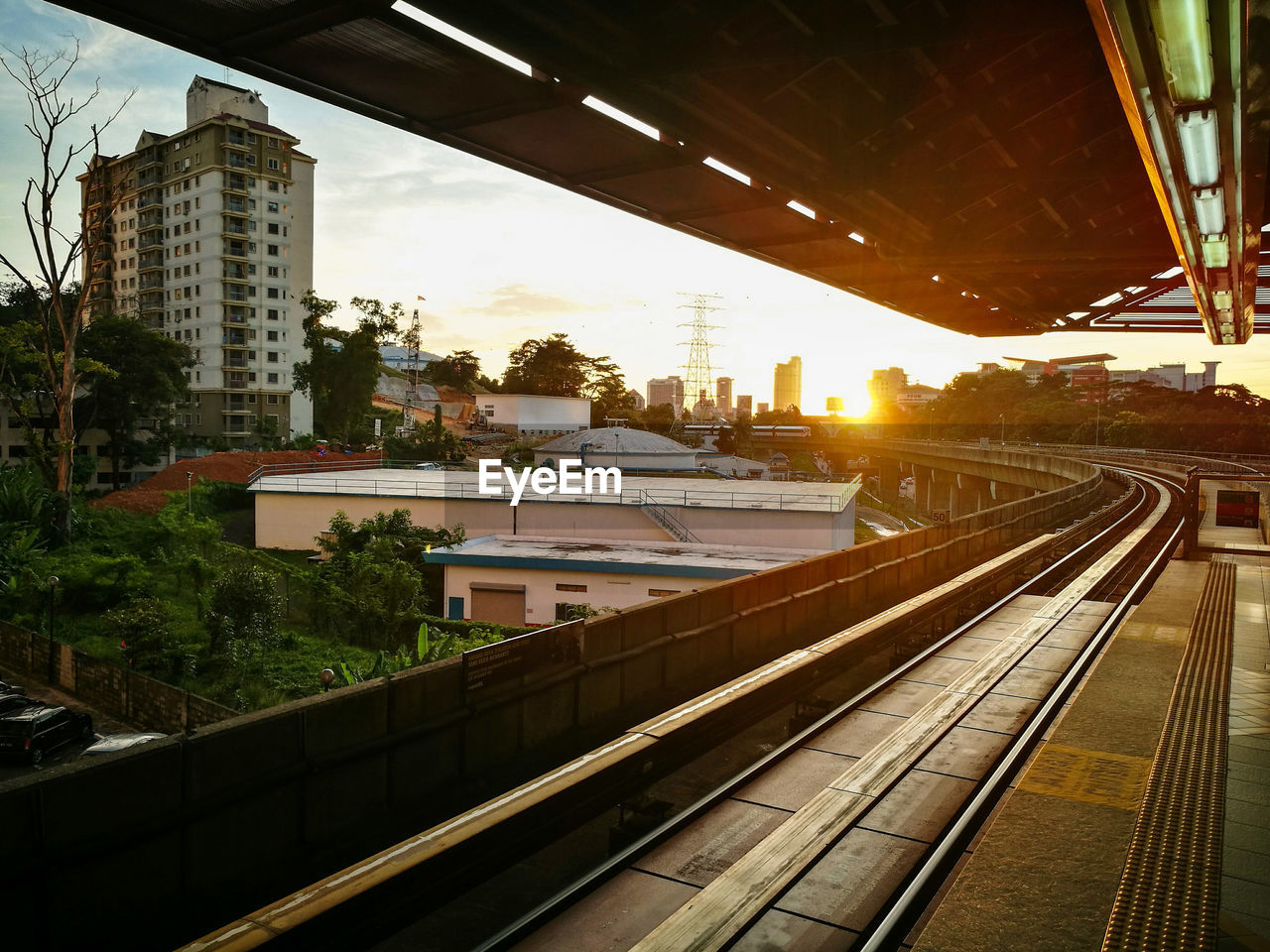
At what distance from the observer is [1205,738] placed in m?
6.66

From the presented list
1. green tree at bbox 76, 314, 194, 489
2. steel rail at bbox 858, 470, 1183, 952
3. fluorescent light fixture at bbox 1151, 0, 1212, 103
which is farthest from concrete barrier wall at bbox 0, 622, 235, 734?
green tree at bbox 76, 314, 194, 489

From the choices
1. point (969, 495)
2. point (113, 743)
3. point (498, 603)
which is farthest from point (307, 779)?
point (969, 495)

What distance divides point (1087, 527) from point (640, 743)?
25.9m

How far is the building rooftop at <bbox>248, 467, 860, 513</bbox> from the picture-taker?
3278 centimetres

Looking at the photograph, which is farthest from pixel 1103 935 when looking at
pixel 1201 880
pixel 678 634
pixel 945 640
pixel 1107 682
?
pixel 945 640

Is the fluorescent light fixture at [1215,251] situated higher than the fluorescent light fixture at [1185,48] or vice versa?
the fluorescent light fixture at [1185,48]

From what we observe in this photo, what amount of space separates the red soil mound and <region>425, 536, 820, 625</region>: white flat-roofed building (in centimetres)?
2157

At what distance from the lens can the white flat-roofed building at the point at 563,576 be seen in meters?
26.0

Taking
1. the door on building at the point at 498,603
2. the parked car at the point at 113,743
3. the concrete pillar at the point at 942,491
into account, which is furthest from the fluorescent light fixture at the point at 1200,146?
the concrete pillar at the point at 942,491

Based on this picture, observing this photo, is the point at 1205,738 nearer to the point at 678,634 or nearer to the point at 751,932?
the point at 751,932

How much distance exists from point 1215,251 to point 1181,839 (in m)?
4.78

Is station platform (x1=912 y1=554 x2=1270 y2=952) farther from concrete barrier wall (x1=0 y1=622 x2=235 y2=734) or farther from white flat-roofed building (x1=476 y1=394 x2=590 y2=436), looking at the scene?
white flat-roofed building (x1=476 y1=394 x2=590 y2=436)

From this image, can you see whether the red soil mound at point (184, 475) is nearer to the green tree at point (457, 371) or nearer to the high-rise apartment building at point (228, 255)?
the high-rise apartment building at point (228, 255)

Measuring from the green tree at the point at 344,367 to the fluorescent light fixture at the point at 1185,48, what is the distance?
6096 centimetres
